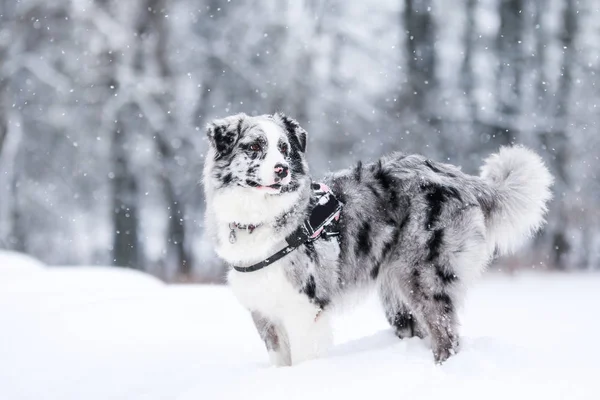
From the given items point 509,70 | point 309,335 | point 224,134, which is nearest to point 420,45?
point 509,70

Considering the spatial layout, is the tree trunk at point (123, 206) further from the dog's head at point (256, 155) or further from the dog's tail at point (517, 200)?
the dog's tail at point (517, 200)

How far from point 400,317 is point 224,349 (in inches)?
74.5

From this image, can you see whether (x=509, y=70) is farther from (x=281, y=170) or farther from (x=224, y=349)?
(x=281, y=170)

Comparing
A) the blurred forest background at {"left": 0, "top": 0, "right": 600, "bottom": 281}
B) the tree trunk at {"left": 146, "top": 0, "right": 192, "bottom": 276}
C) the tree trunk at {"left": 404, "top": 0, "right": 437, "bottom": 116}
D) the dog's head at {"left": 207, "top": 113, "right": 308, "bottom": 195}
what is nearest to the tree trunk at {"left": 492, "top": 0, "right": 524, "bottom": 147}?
the blurred forest background at {"left": 0, "top": 0, "right": 600, "bottom": 281}

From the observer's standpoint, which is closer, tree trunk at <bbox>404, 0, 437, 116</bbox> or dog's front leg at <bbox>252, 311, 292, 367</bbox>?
dog's front leg at <bbox>252, 311, 292, 367</bbox>

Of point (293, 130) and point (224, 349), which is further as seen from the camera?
point (224, 349)

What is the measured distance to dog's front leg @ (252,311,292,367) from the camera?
165 inches

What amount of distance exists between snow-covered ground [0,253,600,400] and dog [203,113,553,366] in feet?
1.25

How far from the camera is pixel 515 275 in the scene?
1213 centimetres

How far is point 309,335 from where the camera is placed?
13.0ft

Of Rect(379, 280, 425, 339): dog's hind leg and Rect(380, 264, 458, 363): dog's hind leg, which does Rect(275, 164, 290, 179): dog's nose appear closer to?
Rect(380, 264, 458, 363): dog's hind leg

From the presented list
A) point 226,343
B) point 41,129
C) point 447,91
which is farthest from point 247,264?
point 41,129

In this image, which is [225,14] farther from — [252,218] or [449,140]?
[252,218]

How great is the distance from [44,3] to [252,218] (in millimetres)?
12659
